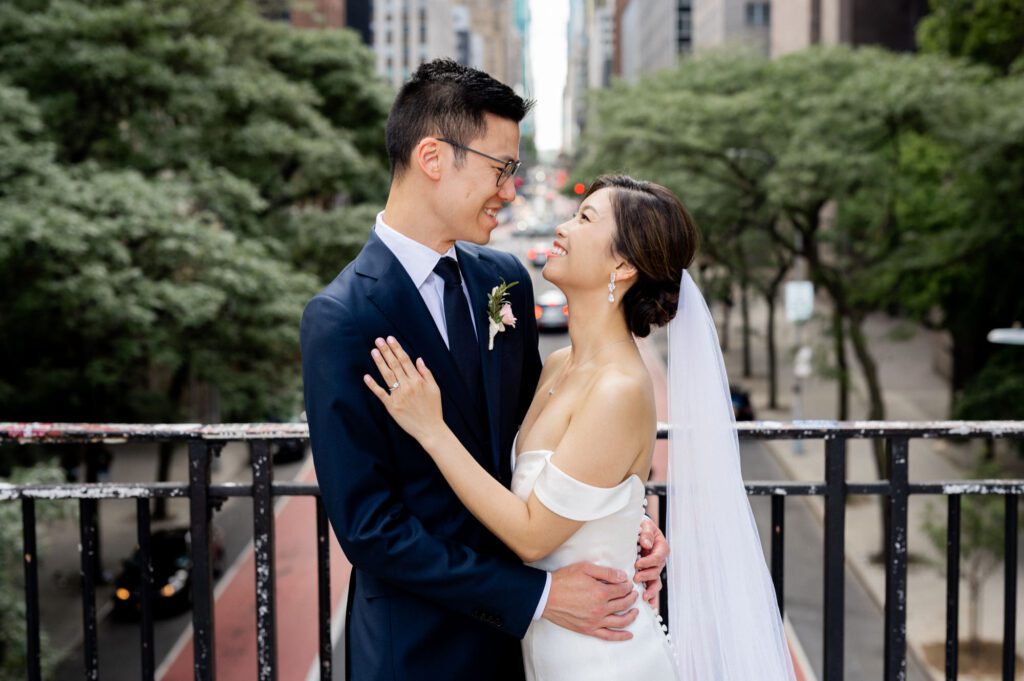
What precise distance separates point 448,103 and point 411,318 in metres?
0.55

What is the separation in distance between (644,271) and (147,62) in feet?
44.8

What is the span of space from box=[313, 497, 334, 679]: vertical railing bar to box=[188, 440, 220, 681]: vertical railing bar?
0.35 m

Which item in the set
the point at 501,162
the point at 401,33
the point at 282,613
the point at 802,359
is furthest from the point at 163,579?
the point at 401,33

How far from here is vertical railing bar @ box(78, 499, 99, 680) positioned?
3.30 metres

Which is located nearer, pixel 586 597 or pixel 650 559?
pixel 586 597

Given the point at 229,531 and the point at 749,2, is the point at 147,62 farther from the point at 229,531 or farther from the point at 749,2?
the point at 749,2

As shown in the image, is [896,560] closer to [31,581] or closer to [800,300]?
[31,581]

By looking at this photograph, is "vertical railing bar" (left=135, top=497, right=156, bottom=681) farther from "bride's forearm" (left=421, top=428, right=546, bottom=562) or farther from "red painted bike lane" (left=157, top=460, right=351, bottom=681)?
"red painted bike lane" (left=157, top=460, right=351, bottom=681)

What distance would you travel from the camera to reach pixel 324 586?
11.1 feet

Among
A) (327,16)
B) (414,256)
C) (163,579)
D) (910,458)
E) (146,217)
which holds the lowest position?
(163,579)

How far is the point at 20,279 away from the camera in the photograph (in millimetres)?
11656

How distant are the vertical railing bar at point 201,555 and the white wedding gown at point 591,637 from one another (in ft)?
3.64

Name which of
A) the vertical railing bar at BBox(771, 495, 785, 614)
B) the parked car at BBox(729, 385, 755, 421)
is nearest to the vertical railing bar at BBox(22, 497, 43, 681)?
the vertical railing bar at BBox(771, 495, 785, 614)

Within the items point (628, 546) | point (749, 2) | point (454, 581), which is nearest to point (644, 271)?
point (628, 546)
